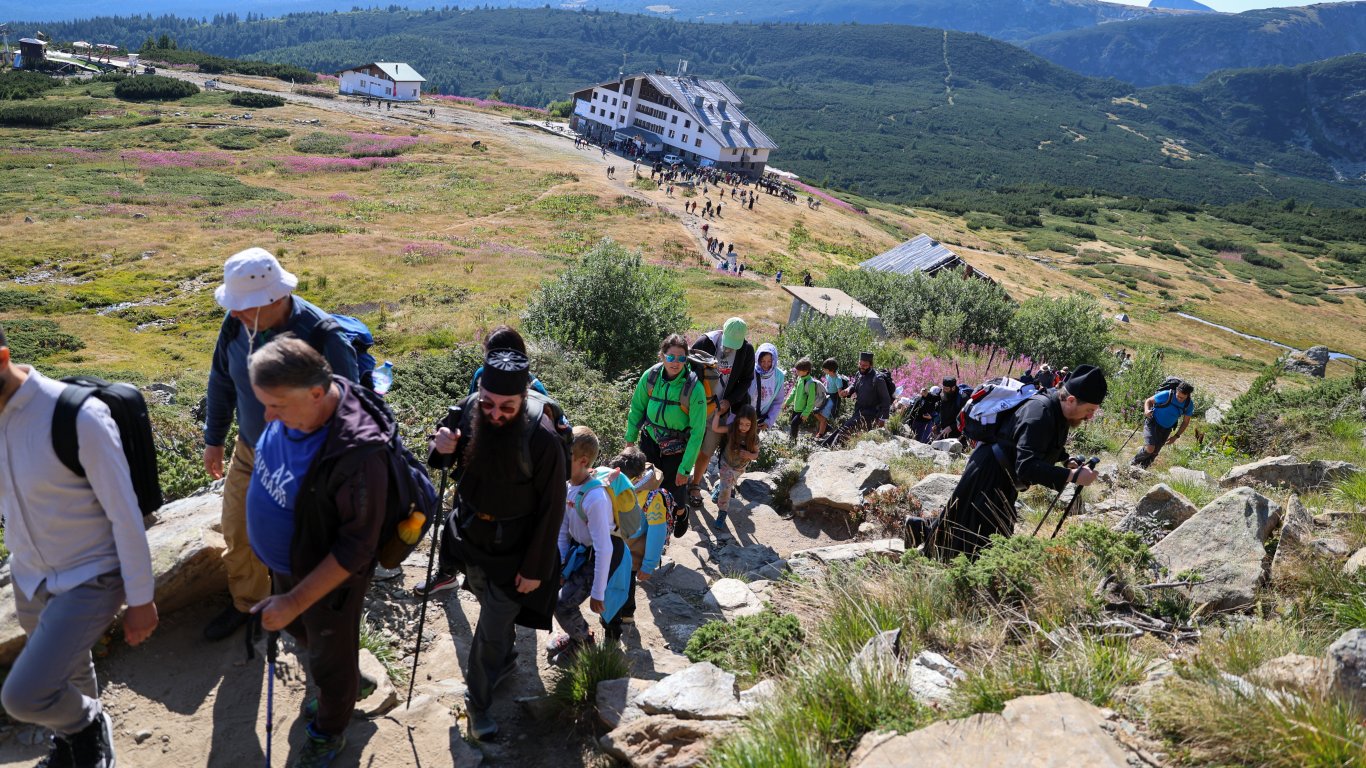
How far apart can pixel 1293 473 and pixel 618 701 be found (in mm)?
7886

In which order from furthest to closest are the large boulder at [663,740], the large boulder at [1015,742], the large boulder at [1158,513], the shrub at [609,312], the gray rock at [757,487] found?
the shrub at [609,312]
the gray rock at [757,487]
the large boulder at [1158,513]
the large boulder at [663,740]
the large boulder at [1015,742]

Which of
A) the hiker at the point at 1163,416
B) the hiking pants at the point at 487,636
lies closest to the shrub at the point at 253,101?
the hiker at the point at 1163,416

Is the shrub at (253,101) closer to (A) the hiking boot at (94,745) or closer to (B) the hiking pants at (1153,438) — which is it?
(B) the hiking pants at (1153,438)

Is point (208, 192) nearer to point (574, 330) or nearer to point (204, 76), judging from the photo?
point (574, 330)

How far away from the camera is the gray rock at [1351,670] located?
3027 millimetres

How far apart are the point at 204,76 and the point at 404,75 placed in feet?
72.1

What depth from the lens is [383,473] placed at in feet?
10.6

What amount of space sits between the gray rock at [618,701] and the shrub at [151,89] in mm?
88166

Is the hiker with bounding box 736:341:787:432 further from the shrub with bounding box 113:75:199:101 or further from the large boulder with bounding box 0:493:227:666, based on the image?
the shrub with bounding box 113:75:199:101

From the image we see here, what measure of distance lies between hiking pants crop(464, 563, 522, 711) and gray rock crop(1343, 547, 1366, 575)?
4.83 m

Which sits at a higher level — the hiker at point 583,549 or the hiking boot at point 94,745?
the hiker at point 583,549

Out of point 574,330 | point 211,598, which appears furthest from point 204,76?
point 211,598

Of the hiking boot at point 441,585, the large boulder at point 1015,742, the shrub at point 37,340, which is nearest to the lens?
the large boulder at point 1015,742

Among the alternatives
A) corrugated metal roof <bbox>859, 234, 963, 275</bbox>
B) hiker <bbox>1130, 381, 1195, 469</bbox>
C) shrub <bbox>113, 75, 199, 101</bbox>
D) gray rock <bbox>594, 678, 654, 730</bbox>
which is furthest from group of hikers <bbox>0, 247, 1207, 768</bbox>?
shrub <bbox>113, 75, 199, 101</bbox>
